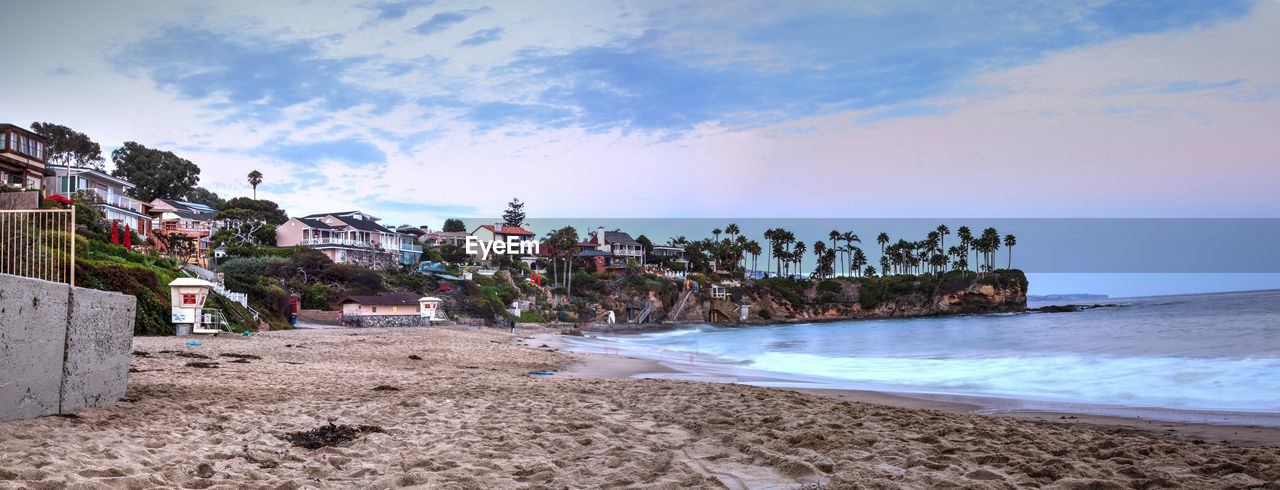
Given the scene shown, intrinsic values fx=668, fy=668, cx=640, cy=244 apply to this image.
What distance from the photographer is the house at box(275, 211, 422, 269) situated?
226 feet

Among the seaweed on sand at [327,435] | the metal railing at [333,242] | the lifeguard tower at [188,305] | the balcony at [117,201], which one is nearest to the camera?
the seaweed on sand at [327,435]

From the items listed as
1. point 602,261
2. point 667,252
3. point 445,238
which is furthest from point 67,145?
point 667,252

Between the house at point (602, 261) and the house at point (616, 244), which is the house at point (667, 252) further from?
the house at point (602, 261)

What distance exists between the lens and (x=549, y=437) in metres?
7.16

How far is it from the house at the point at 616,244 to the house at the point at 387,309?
6138 cm

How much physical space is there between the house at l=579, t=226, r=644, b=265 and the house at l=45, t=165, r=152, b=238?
62.3m

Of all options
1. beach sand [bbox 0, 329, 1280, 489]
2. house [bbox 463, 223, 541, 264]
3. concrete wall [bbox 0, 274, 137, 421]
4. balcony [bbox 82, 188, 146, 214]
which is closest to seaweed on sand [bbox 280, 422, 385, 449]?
beach sand [bbox 0, 329, 1280, 489]

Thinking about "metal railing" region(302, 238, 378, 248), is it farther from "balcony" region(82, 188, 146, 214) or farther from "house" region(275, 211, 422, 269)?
"balcony" region(82, 188, 146, 214)

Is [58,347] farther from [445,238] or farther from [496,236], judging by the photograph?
[445,238]

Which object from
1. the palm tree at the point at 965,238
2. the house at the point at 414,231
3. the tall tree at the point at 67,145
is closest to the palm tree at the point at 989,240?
the palm tree at the point at 965,238

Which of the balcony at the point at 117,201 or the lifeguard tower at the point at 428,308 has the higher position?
the balcony at the point at 117,201

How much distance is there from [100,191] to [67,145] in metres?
40.6

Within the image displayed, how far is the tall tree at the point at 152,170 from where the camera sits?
84125mm

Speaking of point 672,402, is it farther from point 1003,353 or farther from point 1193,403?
point 1003,353
